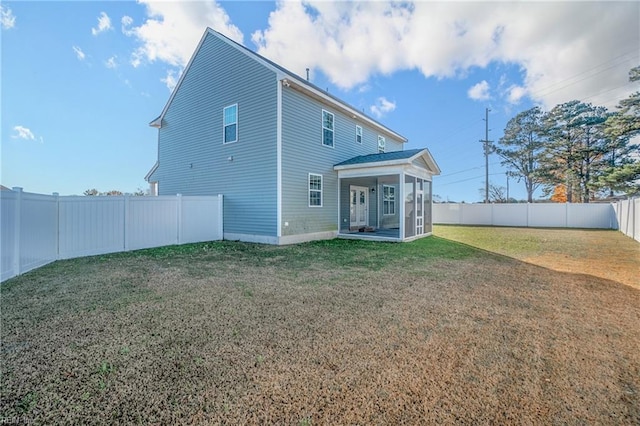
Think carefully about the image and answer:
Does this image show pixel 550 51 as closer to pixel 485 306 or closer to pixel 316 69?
pixel 316 69

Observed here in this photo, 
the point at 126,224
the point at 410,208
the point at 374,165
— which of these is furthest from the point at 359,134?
the point at 126,224

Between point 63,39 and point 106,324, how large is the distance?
12189 mm

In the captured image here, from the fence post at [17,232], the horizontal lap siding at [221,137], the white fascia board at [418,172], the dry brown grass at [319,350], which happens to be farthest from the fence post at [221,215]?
the white fascia board at [418,172]

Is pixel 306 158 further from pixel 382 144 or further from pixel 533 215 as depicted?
pixel 533 215

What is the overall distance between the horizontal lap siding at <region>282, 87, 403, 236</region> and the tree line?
1784 cm

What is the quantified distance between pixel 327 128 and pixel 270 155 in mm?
3377

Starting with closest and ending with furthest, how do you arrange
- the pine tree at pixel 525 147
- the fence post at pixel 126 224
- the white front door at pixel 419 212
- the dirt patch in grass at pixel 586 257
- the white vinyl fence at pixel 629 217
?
the dirt patch in grass at pixel 586 257 → the fence post at pixel 126 224 → the white vinyl fence at pixel 629 217 → the white front door at pixel 419 212 → the pine tree at pixel 525 147

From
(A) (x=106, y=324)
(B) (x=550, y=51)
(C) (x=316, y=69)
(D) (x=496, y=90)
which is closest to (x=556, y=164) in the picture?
(D) (x=496, y=90)

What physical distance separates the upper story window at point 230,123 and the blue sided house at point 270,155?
4 centimetres

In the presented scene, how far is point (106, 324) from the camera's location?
128 inches

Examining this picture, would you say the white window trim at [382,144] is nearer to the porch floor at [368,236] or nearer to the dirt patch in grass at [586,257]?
the porch floor at [368,236]

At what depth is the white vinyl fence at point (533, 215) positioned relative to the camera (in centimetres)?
1691

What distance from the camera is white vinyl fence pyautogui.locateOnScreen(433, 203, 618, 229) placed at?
16906mm

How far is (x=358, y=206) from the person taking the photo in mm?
14195
